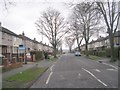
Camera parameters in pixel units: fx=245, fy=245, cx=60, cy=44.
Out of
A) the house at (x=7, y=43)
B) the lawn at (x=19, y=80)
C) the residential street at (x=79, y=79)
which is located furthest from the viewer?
the house at (x=7, y=43)

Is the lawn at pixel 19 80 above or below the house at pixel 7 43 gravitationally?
below

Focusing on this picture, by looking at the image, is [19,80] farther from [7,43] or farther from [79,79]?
[7,43]

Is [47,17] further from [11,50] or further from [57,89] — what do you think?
[57,89]

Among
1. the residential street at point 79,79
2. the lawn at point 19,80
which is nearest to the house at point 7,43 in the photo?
the residential street at point 79,79

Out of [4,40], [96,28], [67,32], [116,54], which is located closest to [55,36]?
[67,32]

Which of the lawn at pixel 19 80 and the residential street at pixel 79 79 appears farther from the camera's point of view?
the lawn at pixel 19 80

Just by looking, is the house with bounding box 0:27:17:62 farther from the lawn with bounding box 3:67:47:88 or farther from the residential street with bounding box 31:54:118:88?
the lawn with bounding box 3:67:47:88

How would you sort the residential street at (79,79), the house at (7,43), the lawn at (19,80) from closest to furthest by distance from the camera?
the residential street at (79,79)
the lawn at (19,80)
the house at (7,43)

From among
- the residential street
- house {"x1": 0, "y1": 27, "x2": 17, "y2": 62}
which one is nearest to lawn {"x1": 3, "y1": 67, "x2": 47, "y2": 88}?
the residential street

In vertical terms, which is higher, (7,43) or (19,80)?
(7,43)

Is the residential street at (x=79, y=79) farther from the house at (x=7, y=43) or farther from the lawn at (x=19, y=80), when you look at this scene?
the house at (x=7, y=43)

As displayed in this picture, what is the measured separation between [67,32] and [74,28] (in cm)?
330

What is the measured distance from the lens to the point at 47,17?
68188 mm

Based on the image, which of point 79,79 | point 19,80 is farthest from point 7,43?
point 79,79
